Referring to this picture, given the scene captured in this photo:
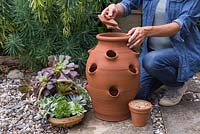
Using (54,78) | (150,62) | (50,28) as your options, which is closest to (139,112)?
(150,62)

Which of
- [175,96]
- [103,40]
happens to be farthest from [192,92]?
[103,40]

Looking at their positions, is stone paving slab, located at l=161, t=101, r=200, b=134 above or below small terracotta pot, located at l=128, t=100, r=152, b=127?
below

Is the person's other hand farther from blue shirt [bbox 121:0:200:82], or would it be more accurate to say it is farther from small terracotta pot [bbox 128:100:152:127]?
small terracotta pot [bbox 128:100:152:127]

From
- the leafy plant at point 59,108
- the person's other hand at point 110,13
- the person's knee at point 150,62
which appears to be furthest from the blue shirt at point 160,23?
the leafy plant at point 59,108

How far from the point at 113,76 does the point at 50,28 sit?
1.08 metres

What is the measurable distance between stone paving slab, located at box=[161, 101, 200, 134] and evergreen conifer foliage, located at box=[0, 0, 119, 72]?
93 cm

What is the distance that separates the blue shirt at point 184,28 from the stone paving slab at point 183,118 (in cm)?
22

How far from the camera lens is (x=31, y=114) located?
2436mm

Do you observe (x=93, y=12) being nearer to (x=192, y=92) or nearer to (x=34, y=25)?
(x=34, y=25)

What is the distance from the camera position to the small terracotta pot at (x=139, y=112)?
84.4 inches

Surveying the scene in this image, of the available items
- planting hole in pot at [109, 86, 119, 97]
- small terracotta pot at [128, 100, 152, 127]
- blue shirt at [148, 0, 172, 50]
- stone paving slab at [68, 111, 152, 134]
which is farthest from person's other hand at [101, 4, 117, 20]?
stone paving slab at [68, 111, 152, 134]

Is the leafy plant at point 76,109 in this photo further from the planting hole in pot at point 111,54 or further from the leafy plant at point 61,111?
the planting hole in pot at point 111,54

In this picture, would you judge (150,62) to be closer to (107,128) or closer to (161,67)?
(161,67)

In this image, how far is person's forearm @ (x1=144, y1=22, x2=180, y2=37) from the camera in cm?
206
